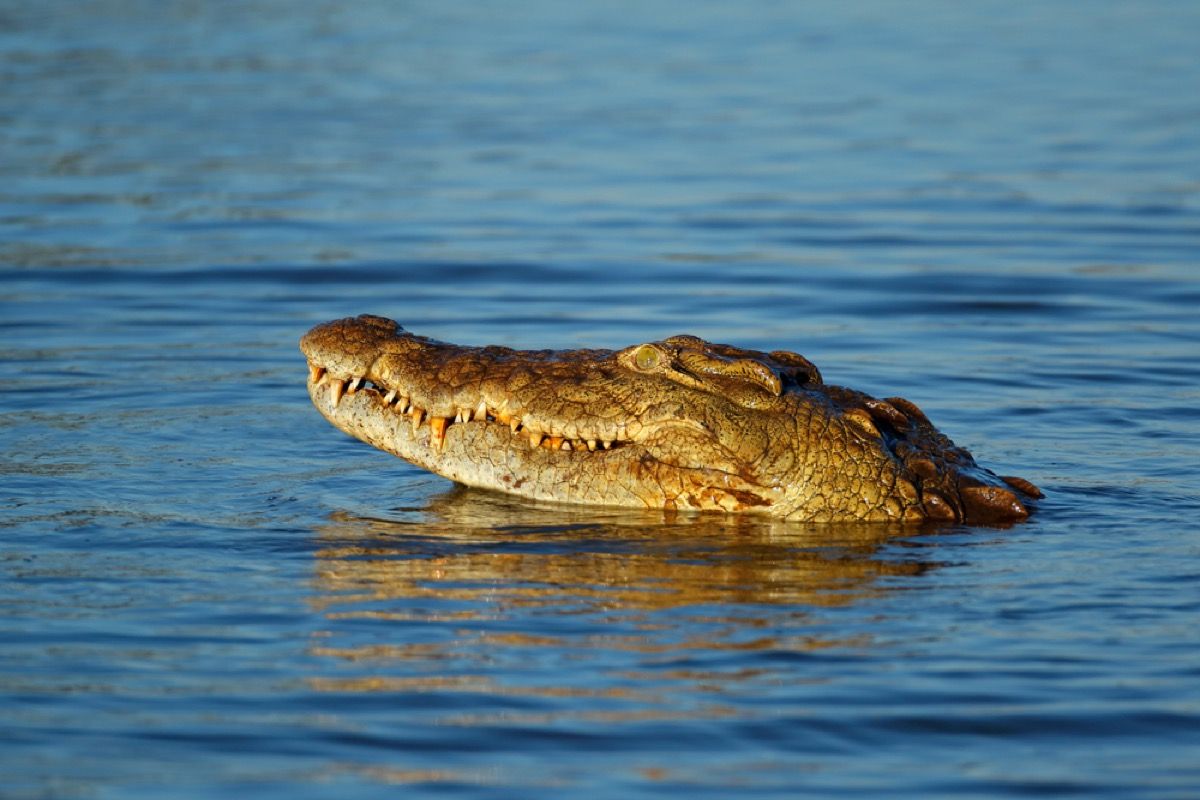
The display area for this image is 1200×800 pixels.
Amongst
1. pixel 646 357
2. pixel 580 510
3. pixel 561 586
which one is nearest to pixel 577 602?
pixel 561 586

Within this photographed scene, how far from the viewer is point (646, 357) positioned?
23.1 feet

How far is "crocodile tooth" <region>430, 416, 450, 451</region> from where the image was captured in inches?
280

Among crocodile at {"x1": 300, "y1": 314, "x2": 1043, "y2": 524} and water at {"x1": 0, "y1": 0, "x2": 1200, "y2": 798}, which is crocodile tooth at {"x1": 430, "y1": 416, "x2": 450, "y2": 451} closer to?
crocodile at {"x1": 300, "y1": 314, "x2": 1043, "y2": 524}

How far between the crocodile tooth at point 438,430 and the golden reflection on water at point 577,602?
0.98ft

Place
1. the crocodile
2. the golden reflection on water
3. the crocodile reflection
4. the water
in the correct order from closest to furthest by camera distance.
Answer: the water < the golden reflection on water < the crocodile reflection < the crocodile

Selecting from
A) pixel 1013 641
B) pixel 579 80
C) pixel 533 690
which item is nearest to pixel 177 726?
pixel 533 690

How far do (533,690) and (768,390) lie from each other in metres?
2.26

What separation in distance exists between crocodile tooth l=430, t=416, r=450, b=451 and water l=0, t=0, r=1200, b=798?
0.31 meters

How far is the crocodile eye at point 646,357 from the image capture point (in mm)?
7027

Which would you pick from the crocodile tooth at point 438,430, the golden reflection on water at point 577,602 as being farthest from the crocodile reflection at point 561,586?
the crocodile tooth at point 438,430

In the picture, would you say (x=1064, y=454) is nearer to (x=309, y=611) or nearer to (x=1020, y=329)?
(x=1020, y=329)

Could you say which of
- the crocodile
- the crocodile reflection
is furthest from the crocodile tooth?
the crocodile reflection

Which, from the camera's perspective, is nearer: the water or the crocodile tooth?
the water

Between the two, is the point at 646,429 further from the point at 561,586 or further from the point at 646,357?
the point at 561,586
